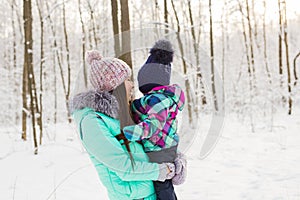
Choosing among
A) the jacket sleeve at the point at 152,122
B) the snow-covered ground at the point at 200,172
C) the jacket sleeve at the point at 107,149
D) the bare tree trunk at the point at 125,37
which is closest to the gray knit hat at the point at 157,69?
the jacket sleeve at the point at 152,122

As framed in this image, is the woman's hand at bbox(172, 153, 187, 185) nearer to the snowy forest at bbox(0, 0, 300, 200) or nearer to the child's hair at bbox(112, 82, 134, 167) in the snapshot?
the child's hair at bbox(112, 82, 134, 167)

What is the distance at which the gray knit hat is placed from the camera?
178 centimetres

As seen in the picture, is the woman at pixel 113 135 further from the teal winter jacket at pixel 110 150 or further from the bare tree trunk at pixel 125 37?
the bare tree trunk at pixel 125 37

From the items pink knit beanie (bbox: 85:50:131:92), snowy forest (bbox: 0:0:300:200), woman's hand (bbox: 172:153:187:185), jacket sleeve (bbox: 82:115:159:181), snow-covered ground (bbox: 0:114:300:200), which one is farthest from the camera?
snow-covered ground (bbox: 0:114:300:200)

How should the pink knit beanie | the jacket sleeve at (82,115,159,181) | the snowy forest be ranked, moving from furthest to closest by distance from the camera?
the snowy forest, the pink knit beanie, the jacket sleeve at (82,115,159,181)

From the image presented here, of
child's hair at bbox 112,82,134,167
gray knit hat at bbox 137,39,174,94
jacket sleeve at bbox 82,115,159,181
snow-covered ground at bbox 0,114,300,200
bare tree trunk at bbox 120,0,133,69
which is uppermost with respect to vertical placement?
bare tree trunk at bbox 120,0,133,69

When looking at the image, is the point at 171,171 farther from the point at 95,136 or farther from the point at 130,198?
the point at 95,136

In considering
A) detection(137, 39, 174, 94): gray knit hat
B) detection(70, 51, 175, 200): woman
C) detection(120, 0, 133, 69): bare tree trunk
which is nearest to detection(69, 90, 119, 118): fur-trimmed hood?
detection(70, 51, 175, 200): woman

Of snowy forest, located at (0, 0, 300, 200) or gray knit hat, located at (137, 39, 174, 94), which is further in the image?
snowy forest, located at (0, 0, 300, 200)

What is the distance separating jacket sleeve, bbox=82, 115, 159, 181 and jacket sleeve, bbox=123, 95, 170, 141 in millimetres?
92

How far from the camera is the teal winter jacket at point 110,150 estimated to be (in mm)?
1441

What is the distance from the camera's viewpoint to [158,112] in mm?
1631

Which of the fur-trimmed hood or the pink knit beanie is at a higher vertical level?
the pink knit beanie

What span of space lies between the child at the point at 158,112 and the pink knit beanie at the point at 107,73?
0.68 ft
